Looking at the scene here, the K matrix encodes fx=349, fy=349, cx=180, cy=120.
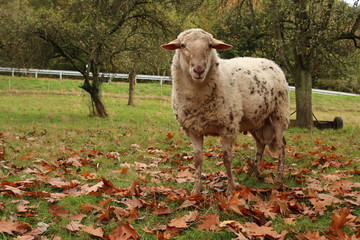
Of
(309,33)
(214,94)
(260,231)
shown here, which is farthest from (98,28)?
(260,231)

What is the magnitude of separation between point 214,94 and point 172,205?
157 cm

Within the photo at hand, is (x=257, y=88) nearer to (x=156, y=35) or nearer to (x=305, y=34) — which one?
(x=305, y=34)

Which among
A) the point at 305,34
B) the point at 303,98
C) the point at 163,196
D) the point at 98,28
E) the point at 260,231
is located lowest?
the point at 163,196

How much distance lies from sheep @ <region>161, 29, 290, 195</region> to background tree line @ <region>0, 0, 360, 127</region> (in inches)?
310

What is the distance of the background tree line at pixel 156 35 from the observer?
12.6 metres

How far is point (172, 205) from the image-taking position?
398cm

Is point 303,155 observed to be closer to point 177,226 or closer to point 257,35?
point 177,226

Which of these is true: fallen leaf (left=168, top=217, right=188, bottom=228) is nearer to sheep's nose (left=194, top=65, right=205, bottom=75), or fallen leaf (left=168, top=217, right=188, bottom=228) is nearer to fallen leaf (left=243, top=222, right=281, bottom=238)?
fallen leaf (left=243, top=222, right=281, bottom=238)

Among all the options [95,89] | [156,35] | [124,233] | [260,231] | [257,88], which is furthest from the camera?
[95,89]

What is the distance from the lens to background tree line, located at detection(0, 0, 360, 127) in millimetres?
12633

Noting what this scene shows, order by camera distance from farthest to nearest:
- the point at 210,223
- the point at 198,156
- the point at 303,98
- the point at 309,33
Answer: the point at 303,98 → the point at 309,33 → the point at 198,156 → the point at 210,223

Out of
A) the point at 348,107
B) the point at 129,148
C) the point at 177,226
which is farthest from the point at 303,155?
the point at 348,107

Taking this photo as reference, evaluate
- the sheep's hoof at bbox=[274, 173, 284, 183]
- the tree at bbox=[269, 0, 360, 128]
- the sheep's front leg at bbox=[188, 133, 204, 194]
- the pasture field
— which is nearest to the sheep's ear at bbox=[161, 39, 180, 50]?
the sheep's front leg at bbox=[188, 133, 204, 194]

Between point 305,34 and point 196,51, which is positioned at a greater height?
point 305,34
